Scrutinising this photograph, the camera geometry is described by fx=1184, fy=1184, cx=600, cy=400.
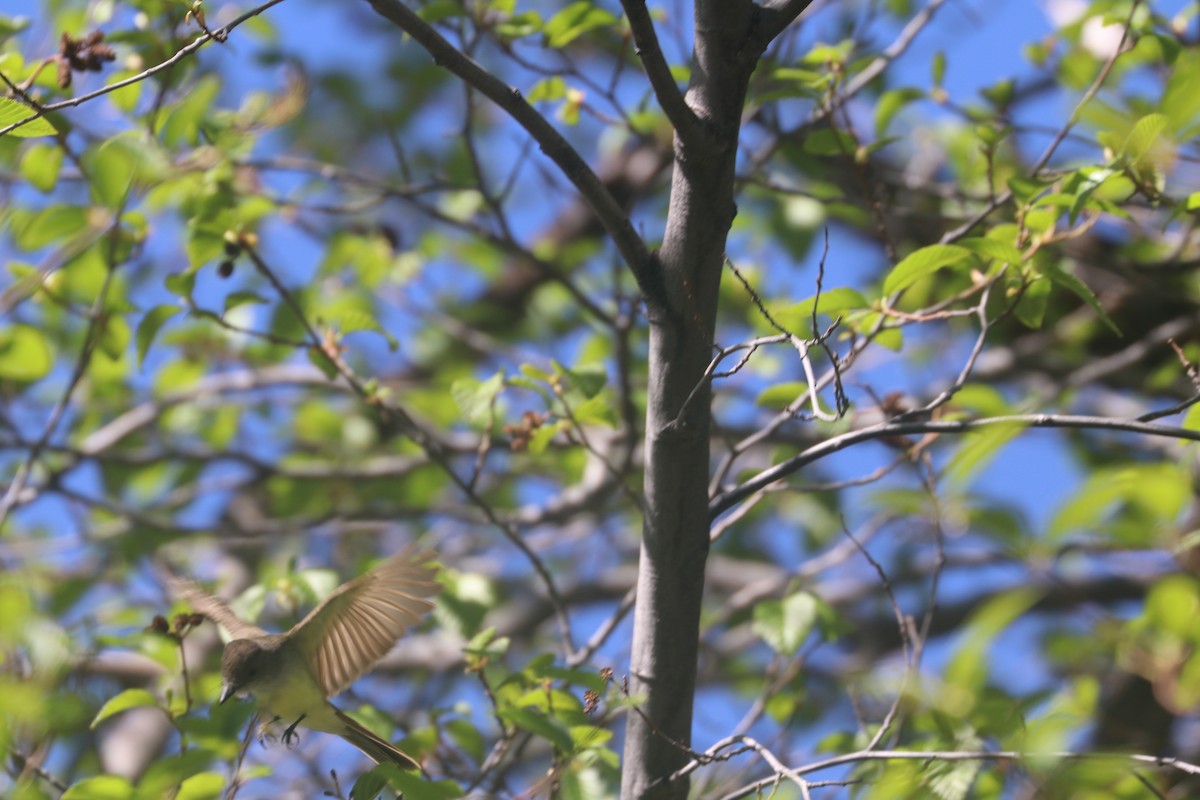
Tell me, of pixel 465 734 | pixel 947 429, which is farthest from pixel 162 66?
pixel 465 734

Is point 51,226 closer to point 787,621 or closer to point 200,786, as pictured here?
point 200,786

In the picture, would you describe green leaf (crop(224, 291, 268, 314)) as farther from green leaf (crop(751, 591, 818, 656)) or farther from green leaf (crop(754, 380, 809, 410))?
green leaf (crop(751, 591, 818, 656))

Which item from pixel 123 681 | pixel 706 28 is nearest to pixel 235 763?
pixel 706 28

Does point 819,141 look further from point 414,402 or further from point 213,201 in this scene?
point 414,402

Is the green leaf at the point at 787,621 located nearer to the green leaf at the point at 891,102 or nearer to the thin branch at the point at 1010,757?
the thin branch at the point at 1010,757

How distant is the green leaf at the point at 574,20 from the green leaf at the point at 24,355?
5.56 ft

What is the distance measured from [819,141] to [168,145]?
1.52m

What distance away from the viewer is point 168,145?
280 cm

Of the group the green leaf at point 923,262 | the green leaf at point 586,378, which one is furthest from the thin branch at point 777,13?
the green leaf at point 586,378

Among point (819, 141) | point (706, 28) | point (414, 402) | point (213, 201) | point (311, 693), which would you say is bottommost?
point (311, 693)

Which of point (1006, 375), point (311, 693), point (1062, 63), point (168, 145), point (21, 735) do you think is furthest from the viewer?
point (1006, 375)

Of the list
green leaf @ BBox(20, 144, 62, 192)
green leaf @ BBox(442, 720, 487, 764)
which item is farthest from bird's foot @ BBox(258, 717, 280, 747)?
green leaf @ BBox(20, 144, 62, 192)

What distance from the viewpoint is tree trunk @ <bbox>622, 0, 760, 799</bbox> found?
72.1 inches

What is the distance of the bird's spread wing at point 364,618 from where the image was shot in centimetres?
225
